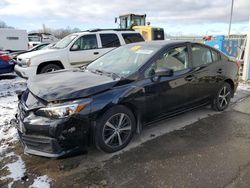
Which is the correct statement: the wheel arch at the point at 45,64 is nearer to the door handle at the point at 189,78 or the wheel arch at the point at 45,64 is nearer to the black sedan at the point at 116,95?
the black sedan at the point at 116,95

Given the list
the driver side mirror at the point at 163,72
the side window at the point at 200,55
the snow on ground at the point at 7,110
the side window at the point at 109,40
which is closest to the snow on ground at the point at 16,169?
the snow on ground at the point at 7,110

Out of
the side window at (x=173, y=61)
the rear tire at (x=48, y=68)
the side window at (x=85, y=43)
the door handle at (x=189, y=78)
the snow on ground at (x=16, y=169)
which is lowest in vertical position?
the snow on ground at (x=16, y=169)

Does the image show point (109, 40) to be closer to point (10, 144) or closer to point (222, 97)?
point (222, 97)

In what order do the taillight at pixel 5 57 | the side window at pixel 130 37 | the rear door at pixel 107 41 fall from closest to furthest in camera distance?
1. the rear door at pixel 107 41
2. the taillight at pixel 5 57
3. the side window at pixel 130 37

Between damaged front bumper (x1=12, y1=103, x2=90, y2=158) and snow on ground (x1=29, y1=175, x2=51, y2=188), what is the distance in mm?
277

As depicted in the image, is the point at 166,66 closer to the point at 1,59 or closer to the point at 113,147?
the point at 113,147

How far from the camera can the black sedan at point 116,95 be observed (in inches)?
A: 115

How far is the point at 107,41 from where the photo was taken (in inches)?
338

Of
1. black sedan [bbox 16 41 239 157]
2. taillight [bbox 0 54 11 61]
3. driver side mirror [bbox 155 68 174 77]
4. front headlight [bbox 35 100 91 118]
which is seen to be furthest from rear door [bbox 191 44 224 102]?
taillight [bbox 0 54 11 61]

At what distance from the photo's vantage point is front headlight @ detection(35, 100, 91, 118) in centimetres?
288

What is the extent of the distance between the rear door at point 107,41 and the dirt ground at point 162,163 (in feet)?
16.1

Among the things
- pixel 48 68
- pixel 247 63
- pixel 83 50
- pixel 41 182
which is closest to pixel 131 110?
pixel 41 182

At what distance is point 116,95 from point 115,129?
1.66 ft

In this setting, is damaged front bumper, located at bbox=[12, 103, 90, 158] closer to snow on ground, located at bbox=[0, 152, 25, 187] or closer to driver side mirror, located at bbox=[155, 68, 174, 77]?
snow on ground, located at bbox=[0, 152, 25, 187]
